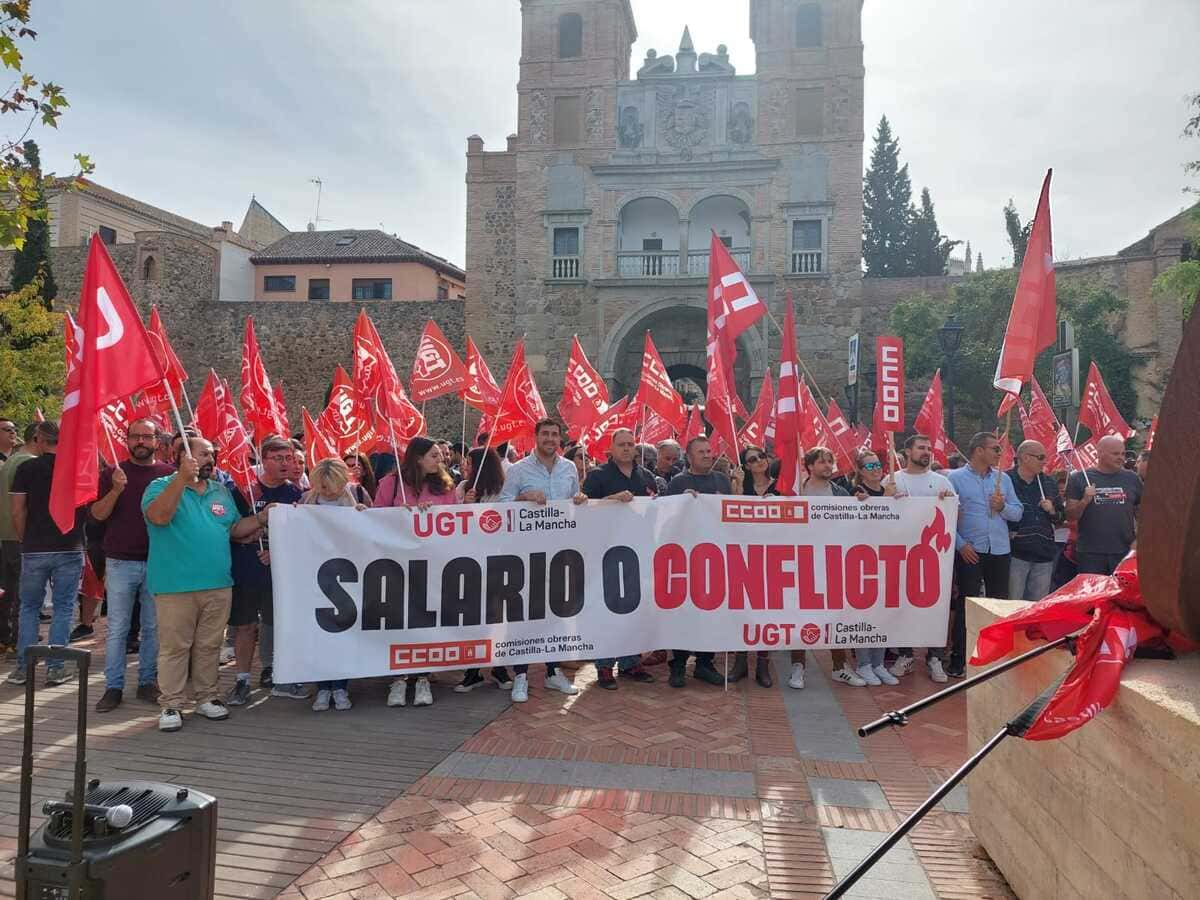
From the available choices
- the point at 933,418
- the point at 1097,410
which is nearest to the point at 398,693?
the point at 933,418

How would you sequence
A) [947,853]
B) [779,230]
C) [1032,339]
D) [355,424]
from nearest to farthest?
[947,853]
[1032,339]
[355,424]
[779,230]

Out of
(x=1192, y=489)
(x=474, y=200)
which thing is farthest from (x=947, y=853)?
(x=474, y=200)

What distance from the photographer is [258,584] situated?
5.70 metres

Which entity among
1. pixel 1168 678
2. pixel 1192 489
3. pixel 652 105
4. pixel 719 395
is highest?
pixel 652 105

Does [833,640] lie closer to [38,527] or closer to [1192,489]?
[1192,489]

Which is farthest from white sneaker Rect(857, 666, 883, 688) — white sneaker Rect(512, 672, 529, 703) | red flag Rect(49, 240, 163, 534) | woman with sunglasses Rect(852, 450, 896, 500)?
red flag Rect(49, 240, 163, 534)

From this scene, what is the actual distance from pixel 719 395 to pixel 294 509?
3.70m

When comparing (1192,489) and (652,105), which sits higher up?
(652,105)

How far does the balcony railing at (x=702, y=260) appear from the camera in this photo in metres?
29.2

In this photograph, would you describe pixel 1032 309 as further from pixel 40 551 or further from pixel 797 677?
pixel 40 551

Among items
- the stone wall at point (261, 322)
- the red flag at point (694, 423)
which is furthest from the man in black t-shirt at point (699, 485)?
the stone wall at point (261, 322)

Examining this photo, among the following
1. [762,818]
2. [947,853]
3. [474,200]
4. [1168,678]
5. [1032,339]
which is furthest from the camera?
[474,200]

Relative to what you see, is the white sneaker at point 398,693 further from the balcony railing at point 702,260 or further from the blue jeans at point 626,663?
the balcony railing at point 702,260

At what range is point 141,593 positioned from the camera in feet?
19.1
